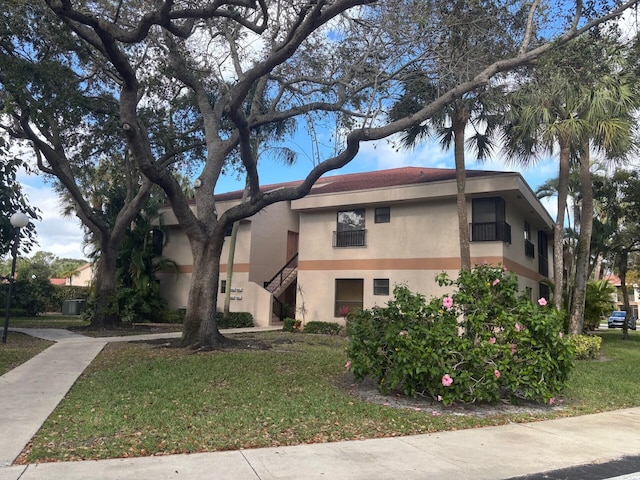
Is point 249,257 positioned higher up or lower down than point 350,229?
lower down

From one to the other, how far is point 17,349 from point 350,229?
40.1 feet

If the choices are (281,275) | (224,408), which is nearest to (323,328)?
(281,275)

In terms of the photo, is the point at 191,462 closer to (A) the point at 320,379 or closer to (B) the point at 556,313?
(A) the point at 320,379

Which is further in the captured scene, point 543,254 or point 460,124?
point 543,254

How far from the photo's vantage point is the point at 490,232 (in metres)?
17.3

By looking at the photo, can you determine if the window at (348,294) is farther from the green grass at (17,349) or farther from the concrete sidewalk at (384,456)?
the concrete sidewalk at (384,456)

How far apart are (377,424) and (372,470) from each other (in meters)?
1.75

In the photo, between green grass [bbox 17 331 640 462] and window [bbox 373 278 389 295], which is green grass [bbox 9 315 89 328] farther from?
window [bbox 373 278 389 295]

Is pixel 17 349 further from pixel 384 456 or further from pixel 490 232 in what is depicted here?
pixel 490 232

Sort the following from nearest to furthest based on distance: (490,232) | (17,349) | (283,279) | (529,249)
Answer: (17,349), (490,232), (529,249), (283,279)

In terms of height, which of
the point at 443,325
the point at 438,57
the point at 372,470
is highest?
the point at 438,57

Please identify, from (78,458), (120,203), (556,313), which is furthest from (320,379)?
(120,203)

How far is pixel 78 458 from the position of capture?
4.83m

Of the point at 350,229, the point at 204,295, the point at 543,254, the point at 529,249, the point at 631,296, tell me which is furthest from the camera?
the point at 631,296
